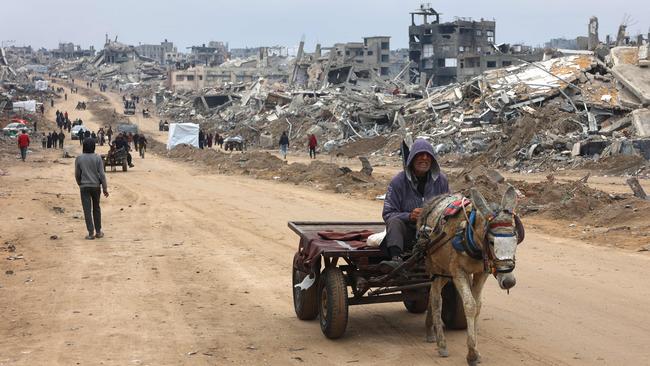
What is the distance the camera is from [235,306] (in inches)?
376

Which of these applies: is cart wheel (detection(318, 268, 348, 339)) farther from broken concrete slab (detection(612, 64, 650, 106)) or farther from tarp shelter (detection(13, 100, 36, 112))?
tarp shelter (detection(13, 100, 36, 112))

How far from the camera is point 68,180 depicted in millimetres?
30016

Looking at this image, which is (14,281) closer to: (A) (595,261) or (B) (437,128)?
(A) (595,261)

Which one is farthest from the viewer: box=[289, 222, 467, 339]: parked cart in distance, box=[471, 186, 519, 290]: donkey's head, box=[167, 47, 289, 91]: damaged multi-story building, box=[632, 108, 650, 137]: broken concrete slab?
box=[167, 47, 289, 91]: damaged multi-story building

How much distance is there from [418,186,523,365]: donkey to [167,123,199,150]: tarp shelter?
4549cm

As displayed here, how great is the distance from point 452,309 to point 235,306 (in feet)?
8.76

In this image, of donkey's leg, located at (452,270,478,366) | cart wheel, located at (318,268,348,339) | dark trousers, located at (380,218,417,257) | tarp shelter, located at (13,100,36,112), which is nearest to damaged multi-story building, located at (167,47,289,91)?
tarp shelter, located at (13,100,36,112)

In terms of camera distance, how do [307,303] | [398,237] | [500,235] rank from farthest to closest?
[307,303], [398,237], [500,235]

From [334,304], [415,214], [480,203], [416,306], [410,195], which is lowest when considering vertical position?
[416,306]


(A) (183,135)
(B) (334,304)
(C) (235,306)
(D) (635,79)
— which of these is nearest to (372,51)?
(A) (183,135)

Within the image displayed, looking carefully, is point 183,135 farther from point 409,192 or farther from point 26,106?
point 409,192

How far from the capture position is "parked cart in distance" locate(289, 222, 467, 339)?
7794 mm

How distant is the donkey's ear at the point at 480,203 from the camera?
634 cm

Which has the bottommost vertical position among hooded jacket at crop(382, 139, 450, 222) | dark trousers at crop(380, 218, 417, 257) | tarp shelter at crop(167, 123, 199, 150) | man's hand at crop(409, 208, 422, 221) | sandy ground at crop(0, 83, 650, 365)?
tarp shelter at crop(167, 123, 199, 150)
